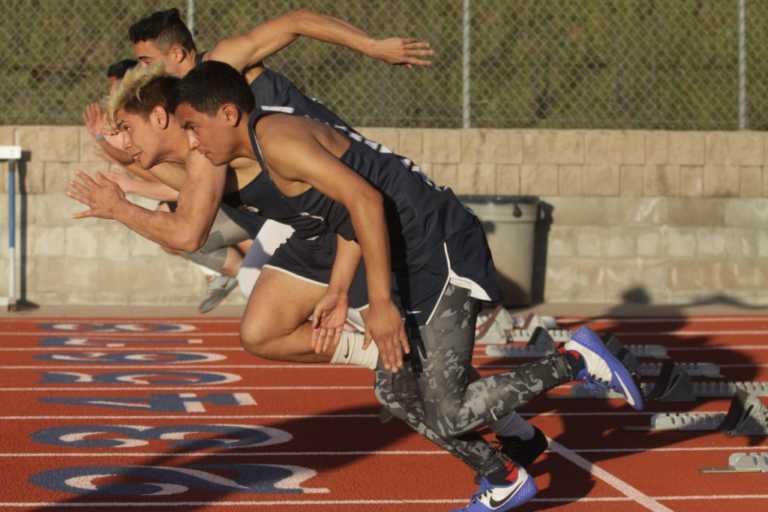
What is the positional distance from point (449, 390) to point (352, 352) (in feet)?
2.14

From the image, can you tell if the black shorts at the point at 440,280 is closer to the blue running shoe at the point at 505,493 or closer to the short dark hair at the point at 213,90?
the blue running shoe at the point at 505,493

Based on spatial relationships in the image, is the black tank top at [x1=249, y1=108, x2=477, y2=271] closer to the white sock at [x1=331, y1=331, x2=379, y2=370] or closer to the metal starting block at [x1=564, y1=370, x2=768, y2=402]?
the white sock at [x1=331, y1=331, x2=379, y2=370]

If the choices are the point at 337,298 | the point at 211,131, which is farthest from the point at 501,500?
the point at 211,131

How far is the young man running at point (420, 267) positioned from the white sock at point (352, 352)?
0.41 m

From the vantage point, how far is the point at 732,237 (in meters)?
14.1

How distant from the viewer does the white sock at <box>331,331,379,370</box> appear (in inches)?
235

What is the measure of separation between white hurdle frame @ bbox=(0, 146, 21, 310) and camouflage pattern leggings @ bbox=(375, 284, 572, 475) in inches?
324

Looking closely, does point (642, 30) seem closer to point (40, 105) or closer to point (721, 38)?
point (721, 38)

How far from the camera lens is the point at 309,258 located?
20.2ft

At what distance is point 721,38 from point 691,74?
1.45 ft

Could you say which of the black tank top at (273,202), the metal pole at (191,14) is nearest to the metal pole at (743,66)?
the metal pole at (191,14)

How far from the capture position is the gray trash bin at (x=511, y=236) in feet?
43.6

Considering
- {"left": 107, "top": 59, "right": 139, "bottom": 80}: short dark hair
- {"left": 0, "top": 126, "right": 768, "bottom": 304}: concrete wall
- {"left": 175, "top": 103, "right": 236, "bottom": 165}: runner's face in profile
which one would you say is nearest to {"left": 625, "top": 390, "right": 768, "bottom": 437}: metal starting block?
{"left": 175, "top": 103, "right": 236, "bottom": 165}: runner's face in profile

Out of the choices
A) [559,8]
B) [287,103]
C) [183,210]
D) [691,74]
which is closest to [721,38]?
[691,74]
